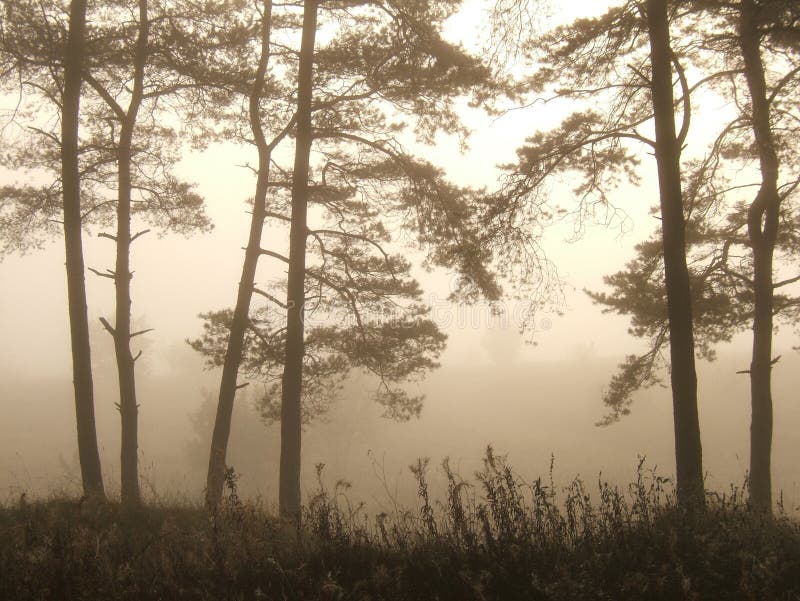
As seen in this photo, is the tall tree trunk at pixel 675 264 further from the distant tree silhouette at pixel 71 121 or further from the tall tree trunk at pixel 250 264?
the distant tree silhouette at pixel 71 121

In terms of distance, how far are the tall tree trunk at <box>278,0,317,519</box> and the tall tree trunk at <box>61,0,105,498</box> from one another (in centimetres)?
277

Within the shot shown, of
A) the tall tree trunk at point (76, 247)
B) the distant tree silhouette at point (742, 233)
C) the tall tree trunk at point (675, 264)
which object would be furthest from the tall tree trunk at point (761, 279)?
the tall tree trunk at point (76, 247)

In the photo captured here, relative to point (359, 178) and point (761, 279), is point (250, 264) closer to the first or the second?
point (359, 178)

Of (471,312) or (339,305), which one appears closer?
(471,312)

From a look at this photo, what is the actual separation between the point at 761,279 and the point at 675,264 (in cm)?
374

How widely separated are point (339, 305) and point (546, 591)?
24.6 ft

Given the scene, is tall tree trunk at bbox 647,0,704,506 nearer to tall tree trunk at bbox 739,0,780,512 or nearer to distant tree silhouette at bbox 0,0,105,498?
tall tree trunk at bbox 739,0,780,512

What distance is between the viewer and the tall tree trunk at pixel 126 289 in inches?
372

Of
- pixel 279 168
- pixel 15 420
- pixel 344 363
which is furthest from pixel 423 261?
pixel 15 420

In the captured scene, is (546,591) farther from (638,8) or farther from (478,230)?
(638,8)

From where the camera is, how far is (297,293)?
8.62 metres

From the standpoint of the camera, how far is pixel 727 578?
3523 millimetres

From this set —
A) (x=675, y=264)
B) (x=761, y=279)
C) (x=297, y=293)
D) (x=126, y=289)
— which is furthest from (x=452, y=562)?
(x=126, y=289)

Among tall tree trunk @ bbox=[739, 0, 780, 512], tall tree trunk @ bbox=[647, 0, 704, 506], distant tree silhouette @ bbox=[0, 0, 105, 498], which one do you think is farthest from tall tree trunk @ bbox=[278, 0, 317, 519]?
tall tree trunk @ bbox=[739, 0, 780, 512]
